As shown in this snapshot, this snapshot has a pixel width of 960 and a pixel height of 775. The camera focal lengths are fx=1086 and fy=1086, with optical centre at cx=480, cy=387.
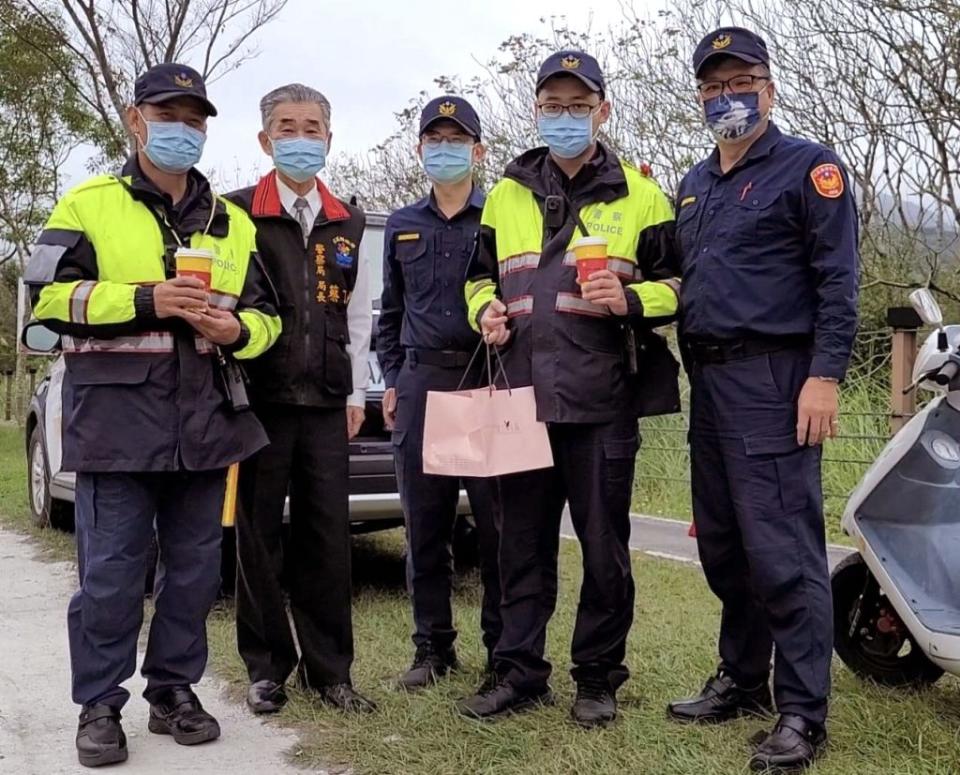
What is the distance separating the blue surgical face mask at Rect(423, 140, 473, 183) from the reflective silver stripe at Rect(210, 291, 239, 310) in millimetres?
1073

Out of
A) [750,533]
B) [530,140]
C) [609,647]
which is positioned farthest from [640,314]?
[530,140]

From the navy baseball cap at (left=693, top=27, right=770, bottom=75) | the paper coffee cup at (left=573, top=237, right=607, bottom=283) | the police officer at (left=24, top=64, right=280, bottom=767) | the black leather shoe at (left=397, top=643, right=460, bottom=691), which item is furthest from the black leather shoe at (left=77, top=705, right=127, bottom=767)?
the navy baseball cap at (left=693, top=27, right=770, bottom=75)

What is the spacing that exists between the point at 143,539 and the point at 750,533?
1956 mm

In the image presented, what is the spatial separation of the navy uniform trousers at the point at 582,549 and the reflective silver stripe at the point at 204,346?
109 cm

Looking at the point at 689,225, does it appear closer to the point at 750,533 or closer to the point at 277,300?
the point at 750,533

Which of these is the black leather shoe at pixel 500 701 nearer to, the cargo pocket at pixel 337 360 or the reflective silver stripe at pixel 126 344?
the cargo pocket at pixel 337 360

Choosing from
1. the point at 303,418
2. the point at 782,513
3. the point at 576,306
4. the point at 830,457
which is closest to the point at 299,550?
the point at 303,418

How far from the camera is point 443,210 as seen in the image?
4387mm

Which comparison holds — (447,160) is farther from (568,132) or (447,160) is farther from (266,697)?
(266,697)

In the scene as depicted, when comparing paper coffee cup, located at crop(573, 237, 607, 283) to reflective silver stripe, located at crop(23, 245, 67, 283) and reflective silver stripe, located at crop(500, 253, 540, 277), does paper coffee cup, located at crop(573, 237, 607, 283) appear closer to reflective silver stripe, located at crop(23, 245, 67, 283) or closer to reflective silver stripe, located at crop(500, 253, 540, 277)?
reflective silver stripe, located at crop(500, 253, 540, 277)

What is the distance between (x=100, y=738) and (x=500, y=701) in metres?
1.30

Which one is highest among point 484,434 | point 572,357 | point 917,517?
point 572,357

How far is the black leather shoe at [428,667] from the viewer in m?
4.14

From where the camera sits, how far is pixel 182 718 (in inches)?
145
